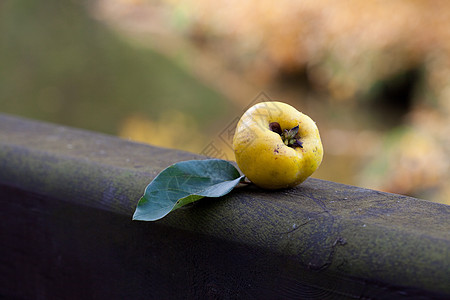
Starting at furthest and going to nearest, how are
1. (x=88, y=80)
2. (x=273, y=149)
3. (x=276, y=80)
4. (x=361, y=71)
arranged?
(x=276, y=80), (x=88, y=80), (x=361, y=71), (x=273, y=149)

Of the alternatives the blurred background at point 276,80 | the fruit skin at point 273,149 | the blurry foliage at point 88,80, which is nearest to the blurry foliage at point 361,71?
the blurred background at point 276,80

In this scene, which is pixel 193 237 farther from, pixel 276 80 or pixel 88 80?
pixel 276 80

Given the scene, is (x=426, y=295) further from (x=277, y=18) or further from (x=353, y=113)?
(x=277, y=18)

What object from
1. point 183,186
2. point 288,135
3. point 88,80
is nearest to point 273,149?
point 288,135

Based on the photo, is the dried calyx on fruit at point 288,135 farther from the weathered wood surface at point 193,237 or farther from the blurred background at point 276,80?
the blurred background at point 276,80

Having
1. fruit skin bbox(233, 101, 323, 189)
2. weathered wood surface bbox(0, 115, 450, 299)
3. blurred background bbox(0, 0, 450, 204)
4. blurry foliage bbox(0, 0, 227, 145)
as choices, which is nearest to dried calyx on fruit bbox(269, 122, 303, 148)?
fruit skin bbox(233, 101, 323, 189)

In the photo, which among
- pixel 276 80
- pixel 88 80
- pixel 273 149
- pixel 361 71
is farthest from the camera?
A: pixel 276 80
